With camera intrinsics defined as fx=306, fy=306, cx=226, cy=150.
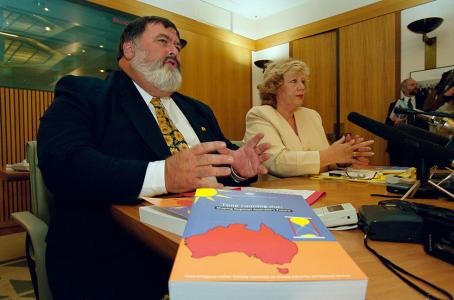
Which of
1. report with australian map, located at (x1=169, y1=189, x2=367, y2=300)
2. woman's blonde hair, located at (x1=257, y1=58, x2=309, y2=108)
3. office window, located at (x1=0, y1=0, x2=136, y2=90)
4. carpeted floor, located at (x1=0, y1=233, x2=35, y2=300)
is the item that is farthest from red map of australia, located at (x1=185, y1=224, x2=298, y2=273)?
office window, located at (x1=0, y1=0, x2=136, y2=90)

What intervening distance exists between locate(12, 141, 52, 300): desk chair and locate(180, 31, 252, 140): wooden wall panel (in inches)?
130

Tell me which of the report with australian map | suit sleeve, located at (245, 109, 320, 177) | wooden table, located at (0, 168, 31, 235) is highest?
suit sleeve, located at (245, 109, 320, 177)

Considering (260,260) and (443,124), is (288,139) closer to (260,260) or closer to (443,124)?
(443,124)

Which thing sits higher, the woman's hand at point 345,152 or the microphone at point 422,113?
the microphone at point 422,113

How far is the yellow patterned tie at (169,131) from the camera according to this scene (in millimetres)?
1188

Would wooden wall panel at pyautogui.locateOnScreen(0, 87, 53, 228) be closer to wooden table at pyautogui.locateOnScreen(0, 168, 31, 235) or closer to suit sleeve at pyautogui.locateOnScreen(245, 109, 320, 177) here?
wooden table at pyautogui.locateOnScreen(0, 168, 31, 235)

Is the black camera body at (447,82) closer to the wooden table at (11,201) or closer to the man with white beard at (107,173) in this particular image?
the man with white beard at (107,173)

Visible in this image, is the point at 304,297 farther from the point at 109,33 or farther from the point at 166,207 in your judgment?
the point at 109,33

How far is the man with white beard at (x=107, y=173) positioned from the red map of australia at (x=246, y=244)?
44cm

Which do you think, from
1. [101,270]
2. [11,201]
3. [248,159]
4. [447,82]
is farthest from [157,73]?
[11,201]

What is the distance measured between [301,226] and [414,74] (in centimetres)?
382

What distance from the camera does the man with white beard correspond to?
2.74 ft

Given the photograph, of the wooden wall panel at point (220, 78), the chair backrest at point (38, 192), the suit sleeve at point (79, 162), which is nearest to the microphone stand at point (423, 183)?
the suit sleeve at point (79, 162)

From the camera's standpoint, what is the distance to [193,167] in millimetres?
826
